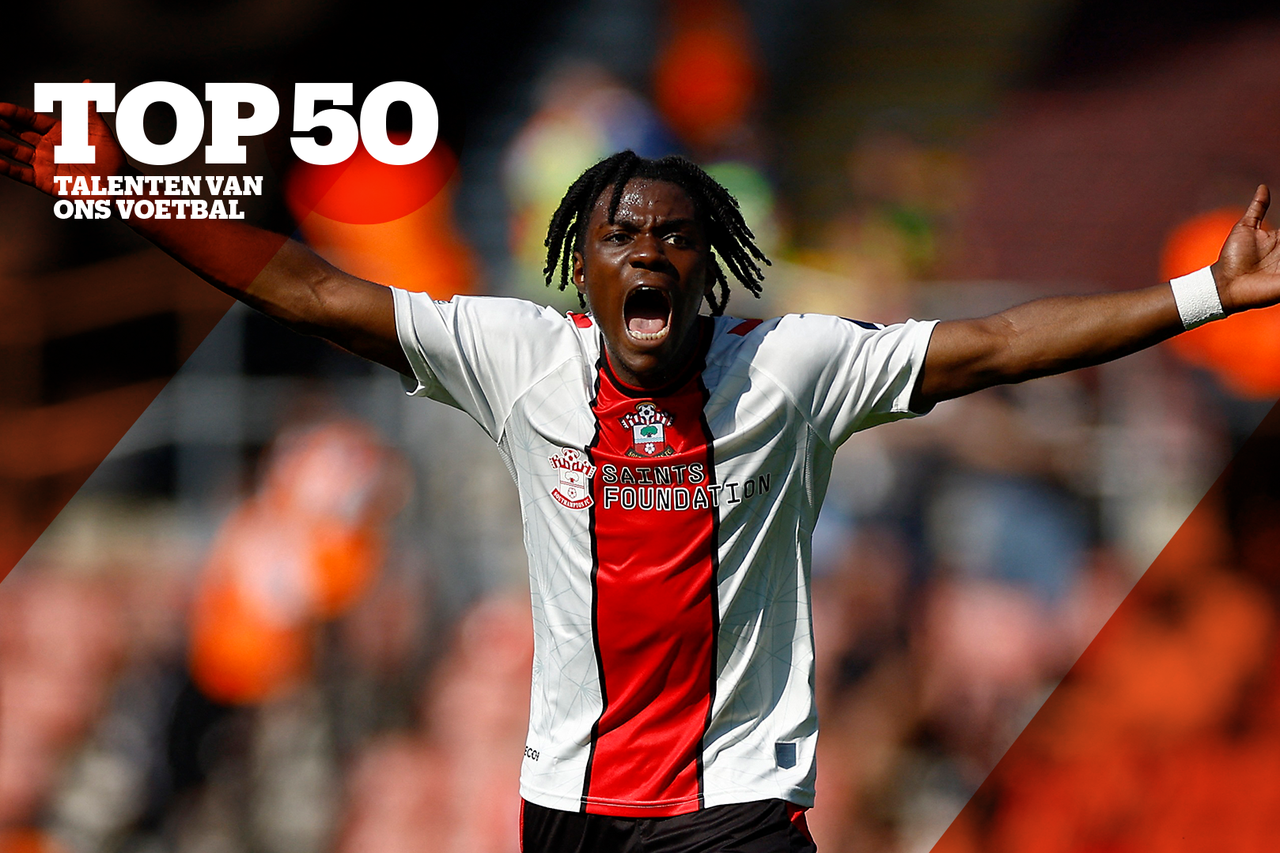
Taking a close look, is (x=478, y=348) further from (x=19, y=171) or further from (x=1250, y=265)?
(x=1250, y=265)

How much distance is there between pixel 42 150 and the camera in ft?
8.54

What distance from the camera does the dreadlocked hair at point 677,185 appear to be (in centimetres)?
254

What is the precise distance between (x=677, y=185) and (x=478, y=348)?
1.86 feet

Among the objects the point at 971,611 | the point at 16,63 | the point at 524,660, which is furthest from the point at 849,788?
the point at 16,63

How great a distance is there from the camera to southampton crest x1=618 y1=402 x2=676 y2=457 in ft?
7.97

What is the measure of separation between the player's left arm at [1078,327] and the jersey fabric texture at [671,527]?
0.24 ft

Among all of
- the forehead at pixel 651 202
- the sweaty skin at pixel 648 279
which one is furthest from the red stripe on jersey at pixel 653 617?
the forehead at pixel 651 202

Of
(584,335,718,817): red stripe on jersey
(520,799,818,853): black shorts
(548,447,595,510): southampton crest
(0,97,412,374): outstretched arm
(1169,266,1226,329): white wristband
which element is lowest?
(520,799,818,853): black shorts

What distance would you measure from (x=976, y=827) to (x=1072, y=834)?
1.48 feet

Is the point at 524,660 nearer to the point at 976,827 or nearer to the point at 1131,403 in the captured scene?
the point at 976,827

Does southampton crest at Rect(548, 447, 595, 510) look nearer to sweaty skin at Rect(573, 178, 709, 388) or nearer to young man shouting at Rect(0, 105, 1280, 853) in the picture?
young man shouting at Rect(0, 105, 1280, 853)

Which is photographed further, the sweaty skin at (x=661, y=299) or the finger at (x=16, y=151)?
the finger at (x=16, y=151)

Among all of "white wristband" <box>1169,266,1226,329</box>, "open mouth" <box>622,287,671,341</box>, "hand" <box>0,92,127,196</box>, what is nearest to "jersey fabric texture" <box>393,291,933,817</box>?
"open mouth" <box>622,287,671,341</box>

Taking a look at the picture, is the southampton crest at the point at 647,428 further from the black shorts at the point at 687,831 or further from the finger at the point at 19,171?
the finger at the point at 19,171
